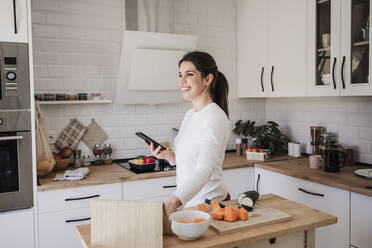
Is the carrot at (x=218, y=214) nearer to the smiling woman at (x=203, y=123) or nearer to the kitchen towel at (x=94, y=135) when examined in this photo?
the smiling woman at (x=203, y=123)

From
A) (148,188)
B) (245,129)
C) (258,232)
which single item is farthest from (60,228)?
(245,129)

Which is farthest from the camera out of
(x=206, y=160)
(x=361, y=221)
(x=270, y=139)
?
(x=270, y=139)

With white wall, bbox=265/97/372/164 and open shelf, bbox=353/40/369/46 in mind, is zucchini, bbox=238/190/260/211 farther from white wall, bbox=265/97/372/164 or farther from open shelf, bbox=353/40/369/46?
white wall, bbox=265/97/372/164

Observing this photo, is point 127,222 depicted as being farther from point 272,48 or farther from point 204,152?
point 272,48

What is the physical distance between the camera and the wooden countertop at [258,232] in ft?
4.38

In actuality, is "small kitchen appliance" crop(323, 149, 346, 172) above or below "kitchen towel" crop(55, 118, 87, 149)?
below

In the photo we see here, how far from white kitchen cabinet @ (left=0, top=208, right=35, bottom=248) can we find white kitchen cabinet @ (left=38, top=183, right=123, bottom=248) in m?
0.06

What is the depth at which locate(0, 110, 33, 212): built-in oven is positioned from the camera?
2.34 metres

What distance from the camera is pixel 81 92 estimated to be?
10.1 feet

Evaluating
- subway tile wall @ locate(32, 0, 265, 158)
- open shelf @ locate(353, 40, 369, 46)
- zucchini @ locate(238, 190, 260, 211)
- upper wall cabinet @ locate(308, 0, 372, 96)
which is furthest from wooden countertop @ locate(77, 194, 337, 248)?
subway tile wall @ locate(32, 0, 265, 158)

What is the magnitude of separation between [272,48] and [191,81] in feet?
5.51

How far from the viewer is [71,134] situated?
10.1ft

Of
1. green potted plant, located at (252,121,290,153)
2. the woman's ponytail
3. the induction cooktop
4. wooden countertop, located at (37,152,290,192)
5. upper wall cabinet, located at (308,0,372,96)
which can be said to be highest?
upper wall cabinet, located at (308,0,372,96)

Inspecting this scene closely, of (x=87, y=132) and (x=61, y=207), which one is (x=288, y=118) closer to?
(x=87, y=132)
